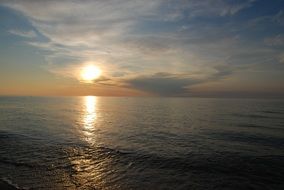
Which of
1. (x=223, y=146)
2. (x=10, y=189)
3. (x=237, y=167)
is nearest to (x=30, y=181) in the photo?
(x=10, y=189)

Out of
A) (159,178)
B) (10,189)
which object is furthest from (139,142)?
(10,189)

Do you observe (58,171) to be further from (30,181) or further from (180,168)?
(180,168)

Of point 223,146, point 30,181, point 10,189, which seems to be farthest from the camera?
point 223,146

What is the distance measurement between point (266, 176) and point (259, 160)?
14.7 ft

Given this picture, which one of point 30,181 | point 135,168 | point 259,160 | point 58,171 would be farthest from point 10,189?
point 259,160

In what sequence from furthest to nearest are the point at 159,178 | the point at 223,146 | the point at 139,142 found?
the point at 139,142 → the point at 223,146 → the point at 159,178

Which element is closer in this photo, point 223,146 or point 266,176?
point 266,176

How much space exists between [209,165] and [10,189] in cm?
1515

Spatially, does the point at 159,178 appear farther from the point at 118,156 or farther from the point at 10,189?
the point at 10,189

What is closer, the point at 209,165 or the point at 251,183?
the point at 251,183

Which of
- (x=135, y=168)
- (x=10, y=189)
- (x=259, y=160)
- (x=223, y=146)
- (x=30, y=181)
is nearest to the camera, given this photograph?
(x=10, y=189)

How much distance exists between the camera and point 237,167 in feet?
65.6

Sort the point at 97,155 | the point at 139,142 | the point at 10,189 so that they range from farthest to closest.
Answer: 1. the point at 139,142
2. the point at 97,155
3. the point at 10,189

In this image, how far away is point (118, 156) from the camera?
23.3 m
